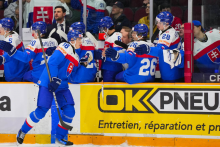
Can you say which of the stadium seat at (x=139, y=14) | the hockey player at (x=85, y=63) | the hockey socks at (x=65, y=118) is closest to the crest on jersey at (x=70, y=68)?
the hockey player at (x=85, y=63)

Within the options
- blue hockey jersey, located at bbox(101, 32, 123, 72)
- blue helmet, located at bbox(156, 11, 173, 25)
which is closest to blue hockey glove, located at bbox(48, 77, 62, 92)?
blue hockey jersey, located at bbox(101, 32, 123, 72)

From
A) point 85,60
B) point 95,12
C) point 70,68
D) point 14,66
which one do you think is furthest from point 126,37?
point 14,66

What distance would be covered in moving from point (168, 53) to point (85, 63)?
1089mm

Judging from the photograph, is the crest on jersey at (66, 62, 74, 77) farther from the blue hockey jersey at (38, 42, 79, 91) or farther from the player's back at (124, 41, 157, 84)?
the player's back at (124, 41, 157, 84)

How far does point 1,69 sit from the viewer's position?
5.83 meters

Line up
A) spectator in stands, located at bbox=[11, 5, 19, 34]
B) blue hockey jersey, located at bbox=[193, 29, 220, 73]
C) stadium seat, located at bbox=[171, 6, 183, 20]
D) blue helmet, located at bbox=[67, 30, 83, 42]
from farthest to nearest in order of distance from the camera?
spectator in stands, located at bbox=[11, 5, 19, 34]
stadium seat, located at bbox=[171, 6, 183, 20]
blue hockey jersey, located at bbox=[193, 29, 220, 73]
blue helmet, located at bbox=[67, 30, 83, 42]

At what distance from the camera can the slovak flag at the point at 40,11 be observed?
5797mm

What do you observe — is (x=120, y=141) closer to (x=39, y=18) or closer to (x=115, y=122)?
(x=115, y=122)

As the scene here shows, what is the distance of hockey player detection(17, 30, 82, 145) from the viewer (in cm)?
448

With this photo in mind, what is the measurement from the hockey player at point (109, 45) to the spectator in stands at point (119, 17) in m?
0.16

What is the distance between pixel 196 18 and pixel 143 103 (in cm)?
133

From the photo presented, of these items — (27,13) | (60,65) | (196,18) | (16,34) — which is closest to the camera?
(60,65)

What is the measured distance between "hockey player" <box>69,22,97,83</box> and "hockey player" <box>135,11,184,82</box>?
2.83 ft

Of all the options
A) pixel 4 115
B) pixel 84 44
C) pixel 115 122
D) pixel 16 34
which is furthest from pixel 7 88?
pixel 115 122
